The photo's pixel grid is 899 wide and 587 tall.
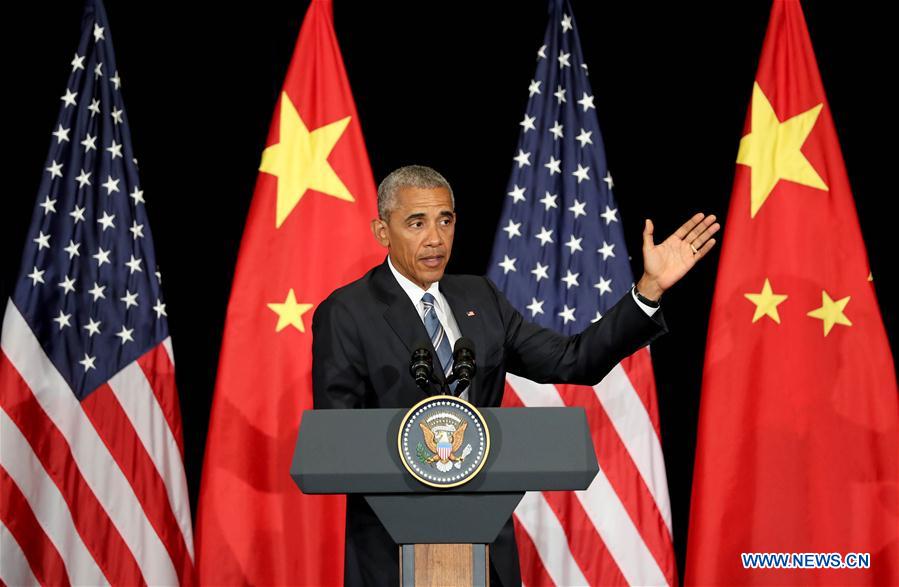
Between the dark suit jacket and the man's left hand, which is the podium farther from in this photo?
the man's left hand

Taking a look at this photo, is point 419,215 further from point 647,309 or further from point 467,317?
point 647,309

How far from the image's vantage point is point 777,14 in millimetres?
3984

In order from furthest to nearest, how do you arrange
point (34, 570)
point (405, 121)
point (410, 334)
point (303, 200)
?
point (405, 121), point (303, 200), point (34, 570), point (410, 334)

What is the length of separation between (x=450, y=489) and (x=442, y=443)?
8 cm

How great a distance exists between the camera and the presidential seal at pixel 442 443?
1770 millimetres

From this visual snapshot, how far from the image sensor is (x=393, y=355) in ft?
7.48

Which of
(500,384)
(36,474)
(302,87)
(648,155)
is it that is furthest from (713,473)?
(36,474)

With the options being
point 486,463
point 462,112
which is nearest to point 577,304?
point 462,112

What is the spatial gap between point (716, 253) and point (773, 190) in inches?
20.3

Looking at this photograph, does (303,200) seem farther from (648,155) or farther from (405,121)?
(648,155)

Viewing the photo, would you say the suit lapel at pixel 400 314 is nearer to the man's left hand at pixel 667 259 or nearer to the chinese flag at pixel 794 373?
the man's left hand at pixel 667 259

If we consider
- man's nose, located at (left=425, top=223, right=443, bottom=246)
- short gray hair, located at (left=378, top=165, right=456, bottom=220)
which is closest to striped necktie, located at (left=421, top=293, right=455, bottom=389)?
man's nose, located at (left=425, top=223, right=443, bottom=246)

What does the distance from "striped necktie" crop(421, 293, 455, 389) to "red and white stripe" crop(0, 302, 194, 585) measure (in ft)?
6.09

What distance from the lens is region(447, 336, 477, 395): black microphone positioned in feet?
6.14
